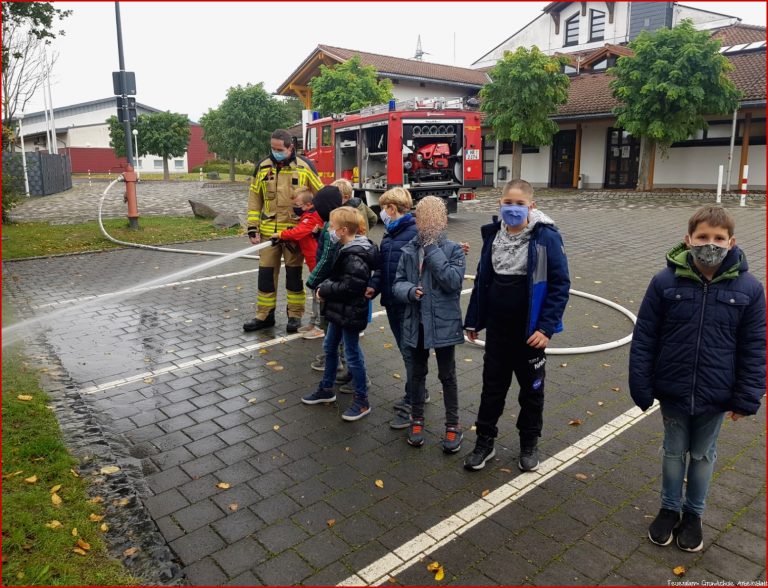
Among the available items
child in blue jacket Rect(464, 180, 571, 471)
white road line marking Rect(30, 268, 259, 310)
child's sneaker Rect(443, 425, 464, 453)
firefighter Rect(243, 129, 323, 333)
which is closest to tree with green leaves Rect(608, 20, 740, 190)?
white road line marking Rect(30, 268, 259, 310)

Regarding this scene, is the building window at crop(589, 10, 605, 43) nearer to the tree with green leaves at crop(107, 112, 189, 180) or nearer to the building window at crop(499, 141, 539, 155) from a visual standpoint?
the building window at crop(499, 141, 539, 155)

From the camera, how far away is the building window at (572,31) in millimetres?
37362

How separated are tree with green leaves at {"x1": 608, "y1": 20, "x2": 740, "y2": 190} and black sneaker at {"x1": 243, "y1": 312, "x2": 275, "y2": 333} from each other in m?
18.9

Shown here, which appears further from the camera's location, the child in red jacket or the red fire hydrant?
the red fire hydrant

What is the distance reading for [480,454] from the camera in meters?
4.17

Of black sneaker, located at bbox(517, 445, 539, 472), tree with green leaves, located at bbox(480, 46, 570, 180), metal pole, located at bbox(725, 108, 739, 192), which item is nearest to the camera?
black sneaker, located at bbox(517, 445, 539, 472)

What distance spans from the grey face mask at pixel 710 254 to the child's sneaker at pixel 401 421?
2.48 metres

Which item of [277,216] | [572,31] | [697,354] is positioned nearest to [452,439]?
[697,354]

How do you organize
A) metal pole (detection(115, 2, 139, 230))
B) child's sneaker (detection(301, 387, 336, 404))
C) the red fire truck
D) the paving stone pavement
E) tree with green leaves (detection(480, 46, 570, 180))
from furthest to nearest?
1. tree with green leaves (detection(480, 46, 570, 180))
2. the red fire truck
3. metal pole (detection(115, 2, 139, 230))
4. child's sneaker (detection(301, 387, 336, 404))
5. the paving stone pavement

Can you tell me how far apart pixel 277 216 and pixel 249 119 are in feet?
114

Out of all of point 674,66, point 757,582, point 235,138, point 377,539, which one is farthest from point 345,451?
point 235,138

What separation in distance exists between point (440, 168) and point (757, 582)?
50.4 ft

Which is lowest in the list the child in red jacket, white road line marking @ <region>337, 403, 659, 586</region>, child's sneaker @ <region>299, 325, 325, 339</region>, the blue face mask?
white road line marking @ <region>337, 403, 659, 586</region>

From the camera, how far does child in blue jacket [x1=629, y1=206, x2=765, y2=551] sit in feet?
10.2
